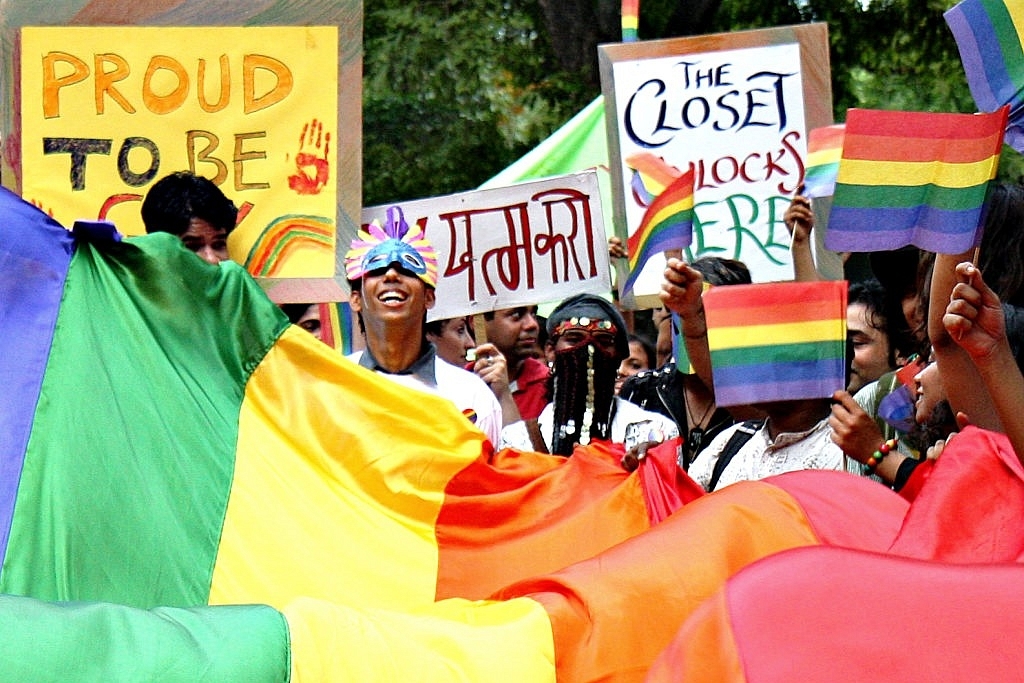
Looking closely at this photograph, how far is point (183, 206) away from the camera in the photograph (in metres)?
5.10

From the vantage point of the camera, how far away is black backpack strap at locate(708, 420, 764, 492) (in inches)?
182

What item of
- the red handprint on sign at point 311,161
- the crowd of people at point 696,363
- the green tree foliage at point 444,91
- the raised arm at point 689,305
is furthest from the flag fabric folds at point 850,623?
the green tree foliage at point 444,91

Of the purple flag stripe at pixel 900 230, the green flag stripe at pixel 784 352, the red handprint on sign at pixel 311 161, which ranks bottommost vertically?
the green flag stripe at pixel 784 352

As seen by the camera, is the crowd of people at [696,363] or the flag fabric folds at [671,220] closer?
the crowd of people at [696,363]

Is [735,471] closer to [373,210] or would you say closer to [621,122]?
[373,210]

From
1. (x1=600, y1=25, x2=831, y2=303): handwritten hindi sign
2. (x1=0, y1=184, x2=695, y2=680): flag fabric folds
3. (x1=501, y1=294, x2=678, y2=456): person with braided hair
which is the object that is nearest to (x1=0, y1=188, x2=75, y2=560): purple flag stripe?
(x1=0, y1=184, x2=695, y2=680): flag fabric folds

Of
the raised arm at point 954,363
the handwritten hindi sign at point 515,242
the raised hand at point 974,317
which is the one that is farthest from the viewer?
the handwritten hindi sign at point 515,242

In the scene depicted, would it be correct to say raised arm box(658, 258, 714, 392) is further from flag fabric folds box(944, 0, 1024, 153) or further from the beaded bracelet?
flag fabric folds box(944, 0, 1024, 153)

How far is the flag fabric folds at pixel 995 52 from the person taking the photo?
3.52 m

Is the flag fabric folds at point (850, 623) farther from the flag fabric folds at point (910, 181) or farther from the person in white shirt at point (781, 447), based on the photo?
the person in white shirt at point (781, 447)

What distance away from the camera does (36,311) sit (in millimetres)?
3939

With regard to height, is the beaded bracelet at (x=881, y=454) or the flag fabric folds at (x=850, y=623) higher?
the beaded bracelet at (x=881, y=454)

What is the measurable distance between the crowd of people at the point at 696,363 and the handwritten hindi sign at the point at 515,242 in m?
0.17

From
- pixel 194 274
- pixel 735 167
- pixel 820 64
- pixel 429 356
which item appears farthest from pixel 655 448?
pixel 820 64
